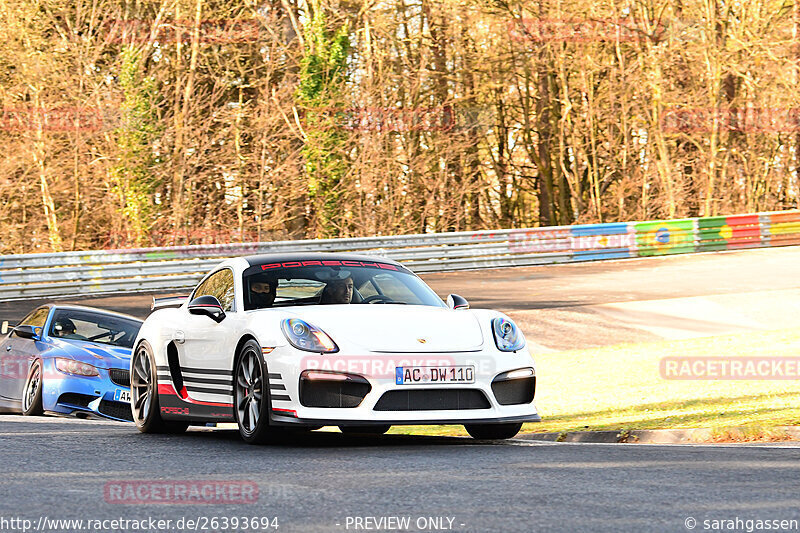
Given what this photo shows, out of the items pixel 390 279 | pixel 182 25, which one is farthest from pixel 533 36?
pixel 390 279

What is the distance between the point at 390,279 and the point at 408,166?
2770cm

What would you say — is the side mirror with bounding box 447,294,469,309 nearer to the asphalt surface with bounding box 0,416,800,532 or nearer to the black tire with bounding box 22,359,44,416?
the asphalt surface with bounding box 0,416,800,532

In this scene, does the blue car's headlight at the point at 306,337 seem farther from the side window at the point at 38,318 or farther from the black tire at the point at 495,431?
the side window at the point at 38,318

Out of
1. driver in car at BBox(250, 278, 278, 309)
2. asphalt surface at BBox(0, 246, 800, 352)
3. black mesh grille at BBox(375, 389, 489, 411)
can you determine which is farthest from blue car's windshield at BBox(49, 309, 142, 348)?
asphalt surface at BBox(0, 246, 800, 352)

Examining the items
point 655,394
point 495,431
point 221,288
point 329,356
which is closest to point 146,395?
point 221,288

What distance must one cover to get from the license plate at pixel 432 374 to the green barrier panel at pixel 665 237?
24935mm

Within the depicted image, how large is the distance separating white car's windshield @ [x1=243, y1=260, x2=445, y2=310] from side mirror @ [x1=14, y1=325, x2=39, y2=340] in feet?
15.3

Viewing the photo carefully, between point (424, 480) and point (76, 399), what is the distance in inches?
278

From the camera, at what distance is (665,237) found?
32906 mm

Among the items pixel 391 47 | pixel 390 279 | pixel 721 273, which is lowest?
pixel 721 273

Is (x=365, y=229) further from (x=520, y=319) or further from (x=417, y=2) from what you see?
(x=520, y=319)

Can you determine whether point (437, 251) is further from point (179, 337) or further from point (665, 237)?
point (179, 337)

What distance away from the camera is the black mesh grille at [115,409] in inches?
503

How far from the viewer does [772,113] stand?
3869cm
